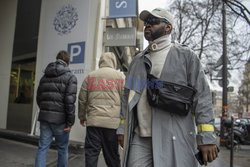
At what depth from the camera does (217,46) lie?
77.7 ft

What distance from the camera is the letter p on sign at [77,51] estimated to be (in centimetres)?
773

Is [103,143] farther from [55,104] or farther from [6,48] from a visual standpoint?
[6,48]

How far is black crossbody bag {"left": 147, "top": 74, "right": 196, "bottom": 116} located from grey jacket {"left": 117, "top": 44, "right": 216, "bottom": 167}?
46 millimetres

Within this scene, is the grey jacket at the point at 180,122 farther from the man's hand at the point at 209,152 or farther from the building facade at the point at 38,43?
the building facade at the point at 38,43

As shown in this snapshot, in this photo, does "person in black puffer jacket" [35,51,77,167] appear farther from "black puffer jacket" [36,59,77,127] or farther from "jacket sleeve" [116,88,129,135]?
"jacket sleeve" [116,88,129,135]

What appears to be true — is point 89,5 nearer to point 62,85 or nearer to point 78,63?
point 78,63

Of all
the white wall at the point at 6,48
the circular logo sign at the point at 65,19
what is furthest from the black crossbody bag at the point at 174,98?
the white wall at the point at 6,48

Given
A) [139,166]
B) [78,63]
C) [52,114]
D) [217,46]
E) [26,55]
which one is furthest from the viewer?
[217,46]

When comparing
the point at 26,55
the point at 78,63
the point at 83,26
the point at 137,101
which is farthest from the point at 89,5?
the point at 137,101

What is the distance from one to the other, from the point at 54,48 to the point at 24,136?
2.44 m

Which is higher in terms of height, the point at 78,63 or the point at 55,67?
the point at 78,63

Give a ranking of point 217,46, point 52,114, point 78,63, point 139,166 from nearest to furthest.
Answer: point 139,166 < point 52,114 < point 78,63 < point 217,46

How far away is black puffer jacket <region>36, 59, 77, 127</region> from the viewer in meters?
4.54

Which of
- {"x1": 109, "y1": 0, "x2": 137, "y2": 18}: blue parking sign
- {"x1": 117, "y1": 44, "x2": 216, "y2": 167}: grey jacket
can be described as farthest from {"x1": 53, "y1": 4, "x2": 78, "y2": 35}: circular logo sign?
{"x1": 117, "y1": 44, "x2": 216, "y2": 167}: grey jacket
